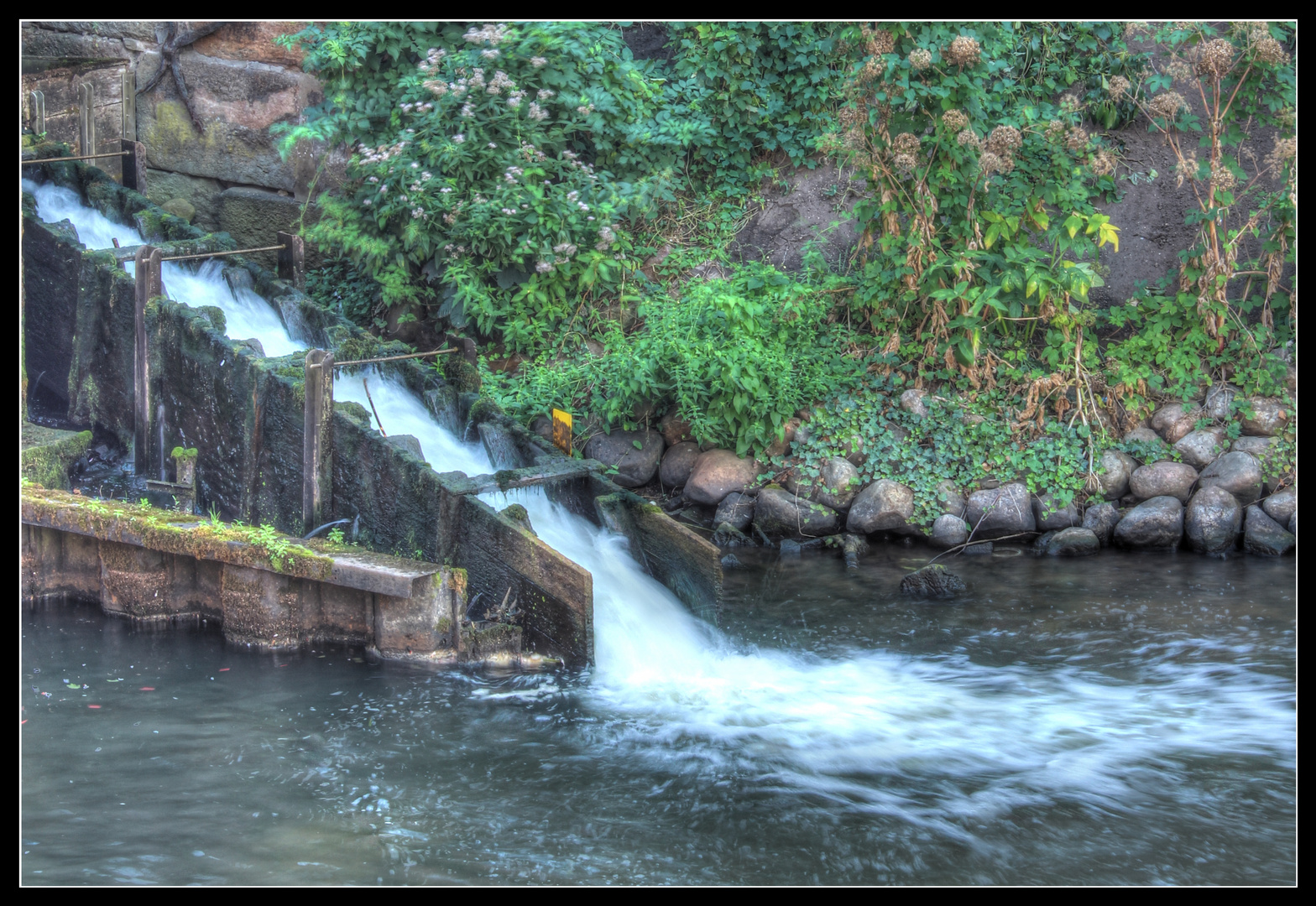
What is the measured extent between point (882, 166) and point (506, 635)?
222 inches

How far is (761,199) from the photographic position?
44.0 ft

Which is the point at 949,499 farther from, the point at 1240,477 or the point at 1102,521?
the point at 1240,477

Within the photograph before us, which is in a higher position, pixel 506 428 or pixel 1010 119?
pixel 1010 119

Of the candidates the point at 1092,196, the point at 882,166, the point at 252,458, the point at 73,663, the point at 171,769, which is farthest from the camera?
the point at 1092,196

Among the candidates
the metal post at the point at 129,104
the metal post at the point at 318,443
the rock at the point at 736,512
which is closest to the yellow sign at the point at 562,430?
the rock at the point at 736,512

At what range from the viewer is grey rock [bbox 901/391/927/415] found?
11.4 meters

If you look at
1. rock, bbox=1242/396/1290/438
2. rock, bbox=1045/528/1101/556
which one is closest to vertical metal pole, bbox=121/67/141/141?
rock, bbox=1045/528/1101/556

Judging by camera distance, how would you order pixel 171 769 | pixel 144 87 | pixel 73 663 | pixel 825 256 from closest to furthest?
pixel 171 769 → pixel 73 663 → pixel 825 256 → pixel 144 87

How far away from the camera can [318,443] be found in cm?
914

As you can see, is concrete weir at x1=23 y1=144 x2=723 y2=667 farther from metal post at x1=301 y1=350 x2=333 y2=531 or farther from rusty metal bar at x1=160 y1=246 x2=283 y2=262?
rusty metal bar at x1=160 y1=246 x2=283 y2=262

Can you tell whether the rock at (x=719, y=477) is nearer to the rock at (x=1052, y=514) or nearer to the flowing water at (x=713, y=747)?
the flowing water at (x=713, y=747)

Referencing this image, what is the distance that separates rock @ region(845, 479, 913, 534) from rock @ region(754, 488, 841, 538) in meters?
0.22

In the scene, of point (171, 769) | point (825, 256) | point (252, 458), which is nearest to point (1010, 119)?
point (825, 256)

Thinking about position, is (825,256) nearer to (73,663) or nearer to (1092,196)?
(1092,196)
